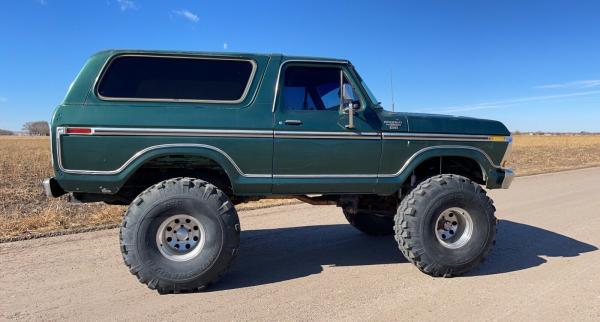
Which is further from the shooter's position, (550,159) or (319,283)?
(550,159)

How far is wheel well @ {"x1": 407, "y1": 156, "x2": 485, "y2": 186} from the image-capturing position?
15.9ft

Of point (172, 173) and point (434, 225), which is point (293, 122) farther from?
point (434, 225)

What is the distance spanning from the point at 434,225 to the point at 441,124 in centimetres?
105

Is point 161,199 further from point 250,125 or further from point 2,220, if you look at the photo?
point 2,220

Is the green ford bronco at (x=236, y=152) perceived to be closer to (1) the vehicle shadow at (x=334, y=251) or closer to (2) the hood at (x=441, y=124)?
(2) the hood at (x=441, y=124)

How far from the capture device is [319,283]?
4.08m

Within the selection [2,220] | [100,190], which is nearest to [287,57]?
[100,190]

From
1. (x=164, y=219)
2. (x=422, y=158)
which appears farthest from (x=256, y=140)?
(x=422, y=158)

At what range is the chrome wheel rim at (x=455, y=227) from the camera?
4438 millimetres

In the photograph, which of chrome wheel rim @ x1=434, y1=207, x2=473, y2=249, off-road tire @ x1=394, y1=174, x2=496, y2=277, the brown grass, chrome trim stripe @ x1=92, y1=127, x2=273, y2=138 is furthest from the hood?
the brown grass

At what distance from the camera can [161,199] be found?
3.83 metres

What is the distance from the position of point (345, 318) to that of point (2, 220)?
18.6 ft

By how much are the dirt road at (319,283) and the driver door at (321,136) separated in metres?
0.94

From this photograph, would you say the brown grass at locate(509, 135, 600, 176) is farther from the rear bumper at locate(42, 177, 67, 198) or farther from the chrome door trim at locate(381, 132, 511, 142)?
the rear bumper at locate(42, 177, 67, 198)
